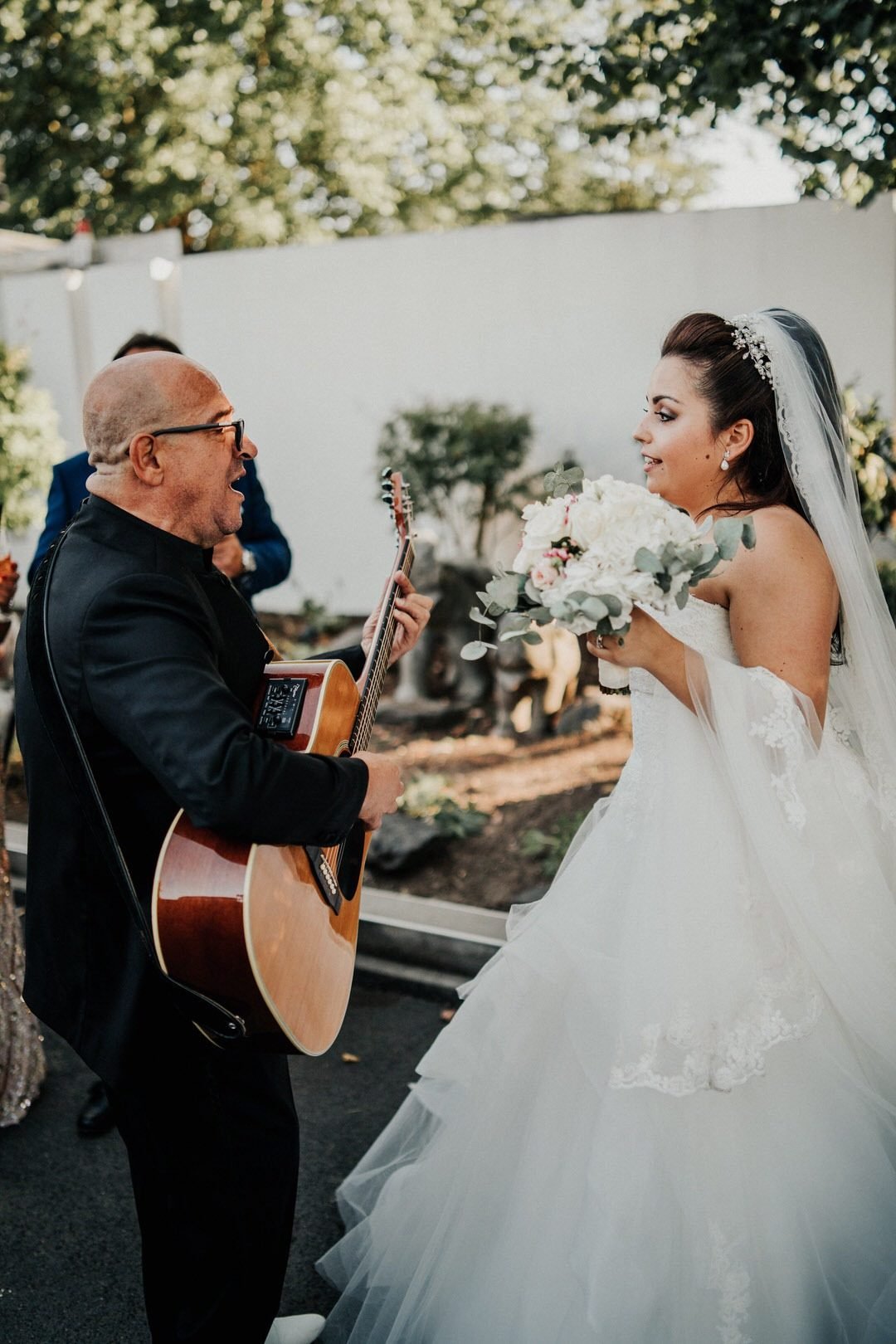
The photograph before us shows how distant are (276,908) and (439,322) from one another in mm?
7404

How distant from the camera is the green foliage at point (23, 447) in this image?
839cm

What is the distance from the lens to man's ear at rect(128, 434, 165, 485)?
2045 mm

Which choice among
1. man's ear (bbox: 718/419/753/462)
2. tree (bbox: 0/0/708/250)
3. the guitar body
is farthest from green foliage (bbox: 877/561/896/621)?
tree (bbox: 0/0/708/250)

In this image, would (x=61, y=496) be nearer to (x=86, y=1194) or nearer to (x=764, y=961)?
(x=86, y=1194)

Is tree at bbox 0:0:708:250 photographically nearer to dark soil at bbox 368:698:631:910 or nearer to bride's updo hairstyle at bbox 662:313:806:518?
dark soil at bbox 368:698:631:910

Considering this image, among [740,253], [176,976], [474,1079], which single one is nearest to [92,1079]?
[474,1079]

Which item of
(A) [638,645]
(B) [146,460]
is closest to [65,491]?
(B) [146,460]

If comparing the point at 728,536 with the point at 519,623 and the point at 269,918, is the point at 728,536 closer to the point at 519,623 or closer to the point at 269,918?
the point at 519,623

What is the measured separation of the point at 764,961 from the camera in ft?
7.70

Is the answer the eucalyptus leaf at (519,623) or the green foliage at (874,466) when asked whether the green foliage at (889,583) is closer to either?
the green foliage at (874,466)

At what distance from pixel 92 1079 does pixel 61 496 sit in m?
2.10

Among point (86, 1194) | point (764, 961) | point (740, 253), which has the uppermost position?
point (740, 253)

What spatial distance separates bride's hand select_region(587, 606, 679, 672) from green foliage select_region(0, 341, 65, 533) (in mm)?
7210

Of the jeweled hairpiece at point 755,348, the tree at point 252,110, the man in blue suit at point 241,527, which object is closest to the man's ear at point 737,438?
the jeweled hairpiece at point 755,348
